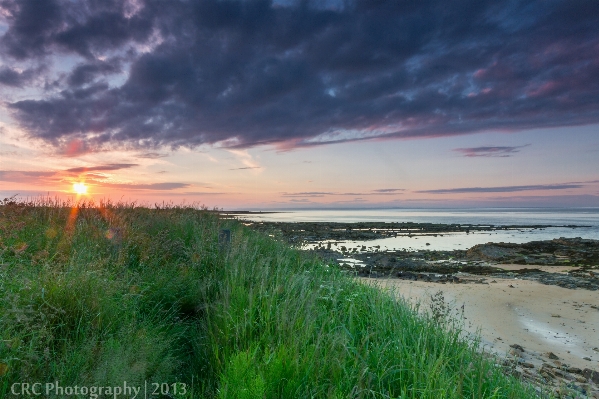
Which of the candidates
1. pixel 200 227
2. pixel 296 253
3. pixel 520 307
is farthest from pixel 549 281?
pixel 200 227

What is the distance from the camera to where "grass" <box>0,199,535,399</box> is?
3877 mm

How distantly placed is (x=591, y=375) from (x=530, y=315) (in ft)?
14.6

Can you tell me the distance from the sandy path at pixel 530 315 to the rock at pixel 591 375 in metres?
0.49

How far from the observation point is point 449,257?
2292 cm

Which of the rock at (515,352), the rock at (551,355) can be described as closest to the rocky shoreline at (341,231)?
the rock at (515,352)

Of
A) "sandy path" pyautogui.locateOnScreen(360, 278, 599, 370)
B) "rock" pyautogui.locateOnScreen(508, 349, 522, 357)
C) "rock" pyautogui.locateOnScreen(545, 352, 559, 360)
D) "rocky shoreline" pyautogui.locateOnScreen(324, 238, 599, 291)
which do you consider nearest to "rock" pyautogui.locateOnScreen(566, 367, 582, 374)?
"sandy path" pyautogui.locateOnScreen(360, 278, 599, 370)

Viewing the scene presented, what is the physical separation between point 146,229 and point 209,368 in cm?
595

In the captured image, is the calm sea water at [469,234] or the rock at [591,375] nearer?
the rock at [591,375]

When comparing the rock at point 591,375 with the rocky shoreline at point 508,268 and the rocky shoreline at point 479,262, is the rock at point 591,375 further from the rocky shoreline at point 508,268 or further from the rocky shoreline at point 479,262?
the rocky shoreline at point 479,262

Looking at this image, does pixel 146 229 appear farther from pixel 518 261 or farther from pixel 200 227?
pixel 518 261

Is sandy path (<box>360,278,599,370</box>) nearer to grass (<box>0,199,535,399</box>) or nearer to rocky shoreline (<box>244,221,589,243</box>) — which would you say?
grass (<box>0,199,535,399</box>)

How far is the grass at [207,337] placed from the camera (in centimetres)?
388

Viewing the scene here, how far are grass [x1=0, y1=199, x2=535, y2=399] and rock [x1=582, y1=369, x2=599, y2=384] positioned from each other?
128 inches

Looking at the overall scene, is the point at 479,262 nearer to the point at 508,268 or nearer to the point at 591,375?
the point at 508,268
